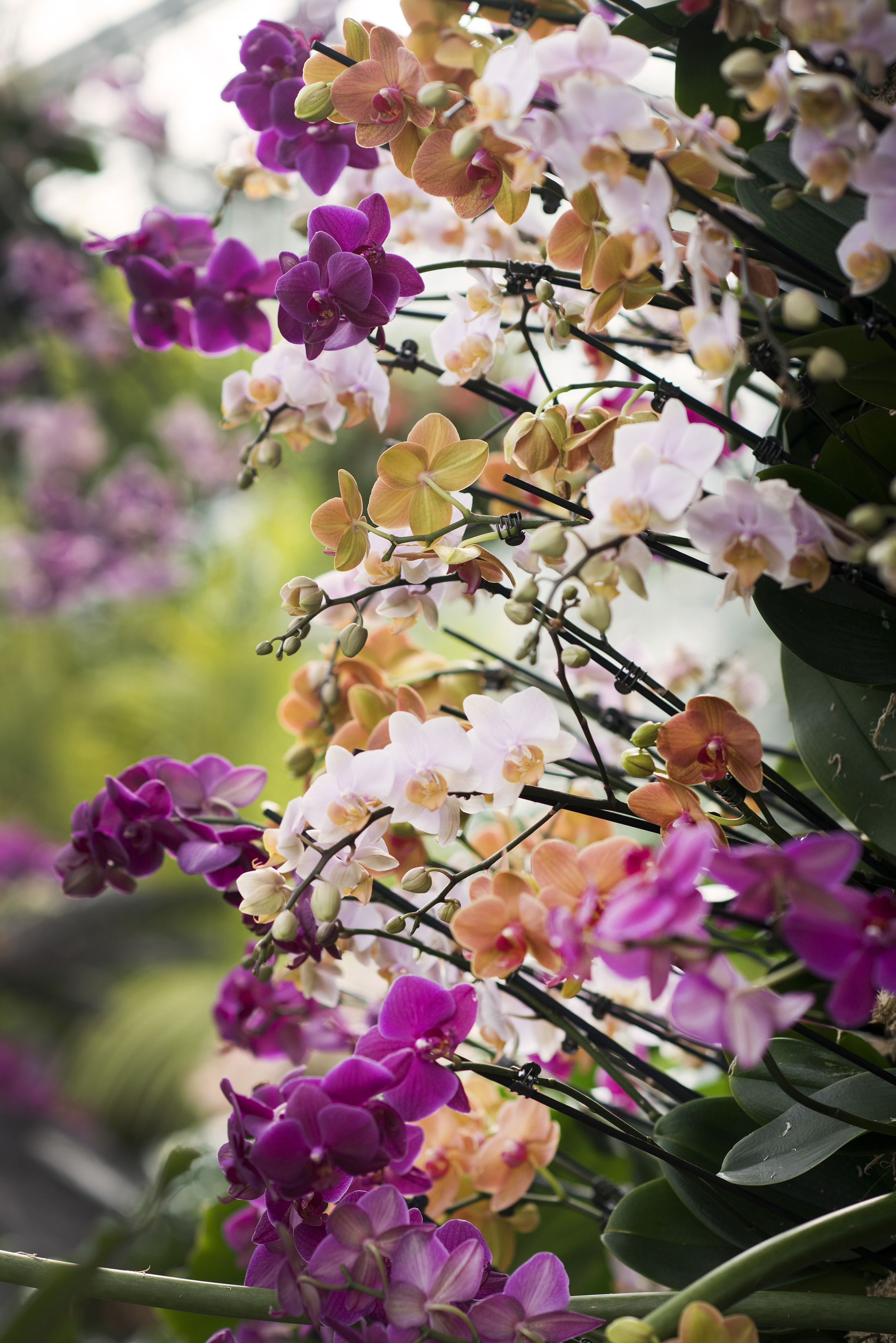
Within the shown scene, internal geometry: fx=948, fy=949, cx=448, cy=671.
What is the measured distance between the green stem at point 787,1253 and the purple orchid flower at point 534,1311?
3 centimetres

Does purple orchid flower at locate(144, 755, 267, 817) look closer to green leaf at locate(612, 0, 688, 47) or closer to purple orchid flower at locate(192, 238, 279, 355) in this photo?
purple orchid flower at locate(192, 238, 279, 355)

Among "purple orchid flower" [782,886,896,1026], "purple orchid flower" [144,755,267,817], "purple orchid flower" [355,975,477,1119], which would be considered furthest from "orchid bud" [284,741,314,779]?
"purple orchid flower" [782,886,896,1026]

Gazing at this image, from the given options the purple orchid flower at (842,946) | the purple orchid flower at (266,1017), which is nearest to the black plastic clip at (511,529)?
the purple orchid flower at (842,946)

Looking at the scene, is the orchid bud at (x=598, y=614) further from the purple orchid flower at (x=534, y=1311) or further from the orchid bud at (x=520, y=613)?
the purple orchid flower at (x=534, y=1311)

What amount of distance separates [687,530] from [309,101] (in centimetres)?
16

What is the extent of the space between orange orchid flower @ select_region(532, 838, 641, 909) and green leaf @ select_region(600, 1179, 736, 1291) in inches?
5.1

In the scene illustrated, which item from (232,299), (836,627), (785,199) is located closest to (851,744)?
(836,627)

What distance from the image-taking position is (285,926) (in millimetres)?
248

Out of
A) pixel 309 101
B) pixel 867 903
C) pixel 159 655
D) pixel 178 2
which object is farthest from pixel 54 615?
pixel 867 903

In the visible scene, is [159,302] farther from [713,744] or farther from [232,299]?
[713,744]

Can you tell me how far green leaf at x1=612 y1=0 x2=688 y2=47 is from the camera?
28cm

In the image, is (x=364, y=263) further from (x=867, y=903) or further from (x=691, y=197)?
(x=867, y=903)

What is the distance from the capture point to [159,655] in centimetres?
260

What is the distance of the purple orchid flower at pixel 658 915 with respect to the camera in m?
0.15
